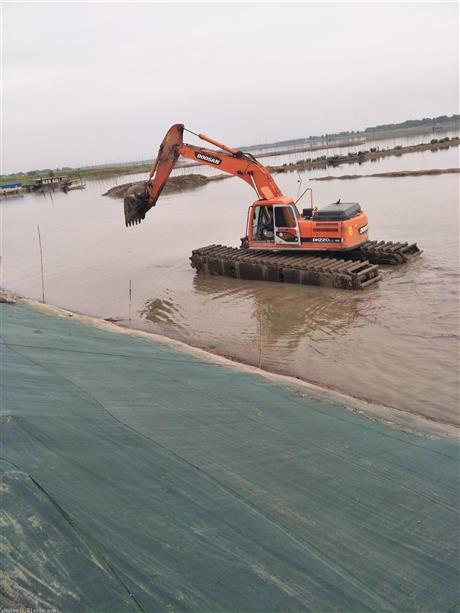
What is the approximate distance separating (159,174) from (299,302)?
7090 mm

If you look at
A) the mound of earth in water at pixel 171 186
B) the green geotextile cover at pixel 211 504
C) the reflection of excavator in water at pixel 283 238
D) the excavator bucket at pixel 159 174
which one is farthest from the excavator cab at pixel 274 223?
the mound of earth in water at pixel 171 186

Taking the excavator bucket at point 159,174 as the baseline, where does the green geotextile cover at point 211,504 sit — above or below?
below

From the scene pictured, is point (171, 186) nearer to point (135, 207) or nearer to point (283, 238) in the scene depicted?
point (135, 207)

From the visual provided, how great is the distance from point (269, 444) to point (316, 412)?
1.23m

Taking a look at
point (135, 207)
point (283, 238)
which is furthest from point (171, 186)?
point (283, 238)

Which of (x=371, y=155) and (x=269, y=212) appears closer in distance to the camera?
(x=269, y=212)

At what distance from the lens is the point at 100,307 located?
1355 centimetres

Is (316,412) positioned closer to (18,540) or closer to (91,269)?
(18,540)

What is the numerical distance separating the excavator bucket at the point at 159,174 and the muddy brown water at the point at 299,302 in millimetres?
2277

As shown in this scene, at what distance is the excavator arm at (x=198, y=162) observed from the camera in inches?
574

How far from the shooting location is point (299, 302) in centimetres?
1212

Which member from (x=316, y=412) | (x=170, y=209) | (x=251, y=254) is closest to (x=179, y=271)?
(x=251, y=254)

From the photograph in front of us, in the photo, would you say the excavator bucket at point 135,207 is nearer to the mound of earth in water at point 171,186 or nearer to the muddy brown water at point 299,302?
the muddy brown water at point 299,302

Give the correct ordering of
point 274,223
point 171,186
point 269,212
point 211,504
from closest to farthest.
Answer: point 211,504
point 274,223
point 269,212
point 171,186
